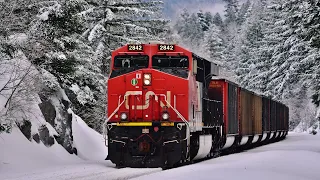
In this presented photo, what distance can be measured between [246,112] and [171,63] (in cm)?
1113

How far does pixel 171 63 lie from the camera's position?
16.3 m

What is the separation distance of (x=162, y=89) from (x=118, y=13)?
1956 cm

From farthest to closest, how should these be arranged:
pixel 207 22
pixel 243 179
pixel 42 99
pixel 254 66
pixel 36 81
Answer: pixel 207 22
pixel 254 66
pixel 42 99
pixel 36 81
pixel 243 179

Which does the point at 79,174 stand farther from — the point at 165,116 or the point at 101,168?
the point at 165,116

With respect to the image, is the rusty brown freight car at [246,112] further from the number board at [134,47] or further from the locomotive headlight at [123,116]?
the locomotive headlight at [123,116]

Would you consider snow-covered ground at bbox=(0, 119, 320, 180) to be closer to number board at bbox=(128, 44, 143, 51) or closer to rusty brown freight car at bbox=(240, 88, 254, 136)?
number board at bbox=(128, 44, 143, 51)

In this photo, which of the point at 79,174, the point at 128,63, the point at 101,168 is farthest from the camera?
the point at 128,63

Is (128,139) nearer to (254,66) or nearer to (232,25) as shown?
(254,66)

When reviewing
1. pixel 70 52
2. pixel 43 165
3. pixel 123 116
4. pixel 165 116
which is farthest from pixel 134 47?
pixel 43 165

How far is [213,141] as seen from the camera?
19984 millimetres

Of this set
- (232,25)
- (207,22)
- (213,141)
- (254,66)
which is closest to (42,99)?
(213,141)

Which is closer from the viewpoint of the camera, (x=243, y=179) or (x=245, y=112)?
(x=243, y=179)

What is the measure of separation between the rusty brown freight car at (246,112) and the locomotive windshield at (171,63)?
937cm

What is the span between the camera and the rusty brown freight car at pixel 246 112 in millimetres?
25109
